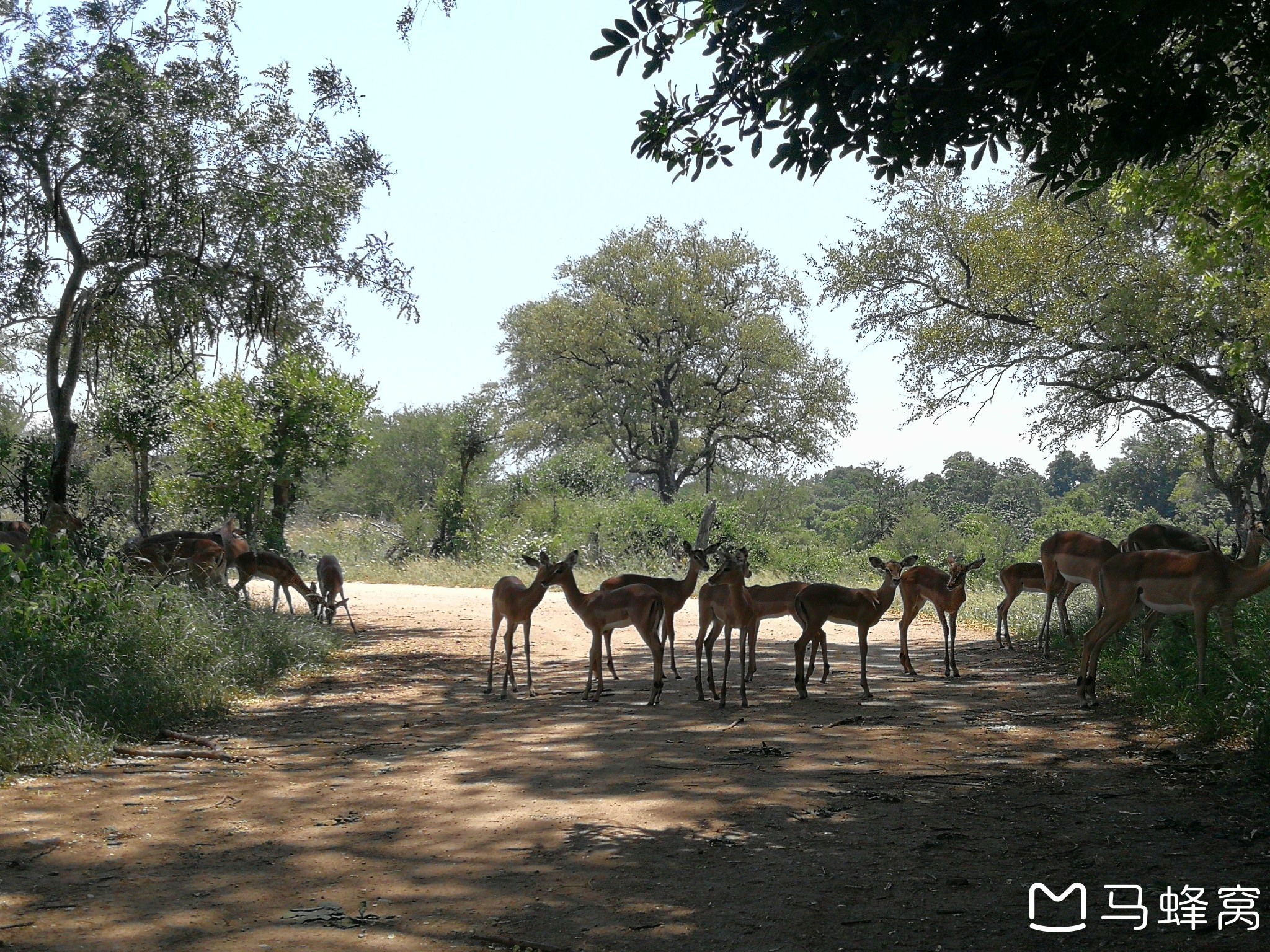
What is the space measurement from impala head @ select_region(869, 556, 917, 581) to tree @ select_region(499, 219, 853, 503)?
31420 mm

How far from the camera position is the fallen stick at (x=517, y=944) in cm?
419

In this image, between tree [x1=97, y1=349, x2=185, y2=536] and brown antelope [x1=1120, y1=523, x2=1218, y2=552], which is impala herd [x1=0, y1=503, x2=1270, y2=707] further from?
tree [x1=97, y1=349, x2=185, y2=536]

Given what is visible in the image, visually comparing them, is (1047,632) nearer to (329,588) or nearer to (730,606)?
(730,606)

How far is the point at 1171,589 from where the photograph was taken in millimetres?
9031

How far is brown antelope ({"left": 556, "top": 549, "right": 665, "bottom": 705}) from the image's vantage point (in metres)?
10.1

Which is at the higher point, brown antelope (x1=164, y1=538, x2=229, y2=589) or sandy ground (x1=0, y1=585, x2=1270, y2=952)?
brown antelope (x1=164, y1=538, x2=229, y2=589)

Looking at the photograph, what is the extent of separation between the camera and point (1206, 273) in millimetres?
12039

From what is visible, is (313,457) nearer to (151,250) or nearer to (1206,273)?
(151,250)

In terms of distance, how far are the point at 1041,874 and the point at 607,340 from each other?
3843 cm

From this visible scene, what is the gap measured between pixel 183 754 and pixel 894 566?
7262mm

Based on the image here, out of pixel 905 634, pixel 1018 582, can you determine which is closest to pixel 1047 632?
pixel 1018 582

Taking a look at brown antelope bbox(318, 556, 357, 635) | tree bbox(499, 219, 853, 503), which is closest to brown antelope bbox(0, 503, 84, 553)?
brown antelope bbox(318, 556, 357, 635)

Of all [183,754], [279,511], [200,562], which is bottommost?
[183,754]

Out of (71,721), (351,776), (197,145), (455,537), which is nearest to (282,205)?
(197,145)
